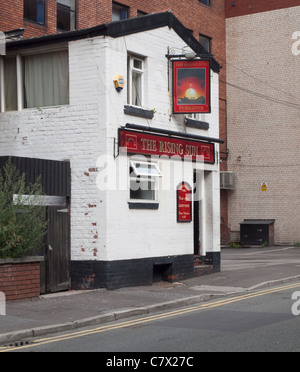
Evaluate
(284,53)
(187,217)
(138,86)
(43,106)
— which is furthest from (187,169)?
(284,53)

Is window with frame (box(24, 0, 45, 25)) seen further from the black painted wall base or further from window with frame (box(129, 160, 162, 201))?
the black painted wall base

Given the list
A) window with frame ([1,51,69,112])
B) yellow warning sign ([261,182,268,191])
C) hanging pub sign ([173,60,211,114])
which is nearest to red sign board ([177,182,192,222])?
hanging pub sign ([173,60,211,114])

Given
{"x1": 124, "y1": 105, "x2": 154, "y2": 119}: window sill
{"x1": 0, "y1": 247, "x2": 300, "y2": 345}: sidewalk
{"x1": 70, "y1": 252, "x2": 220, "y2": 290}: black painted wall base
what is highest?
{"x1": 124, "y1": 105, "x2": 154, "y2": 119}: window sill

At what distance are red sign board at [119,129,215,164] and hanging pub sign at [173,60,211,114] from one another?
94 centimetres

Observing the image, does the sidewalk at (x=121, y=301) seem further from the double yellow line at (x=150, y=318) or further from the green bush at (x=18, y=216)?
the green bush at (x=18, y=216)

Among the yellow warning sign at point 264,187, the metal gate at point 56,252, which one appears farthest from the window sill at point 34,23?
the yellow warning sign at point 264,187

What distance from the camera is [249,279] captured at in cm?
1756

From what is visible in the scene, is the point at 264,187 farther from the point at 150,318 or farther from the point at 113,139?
the point at 150,318

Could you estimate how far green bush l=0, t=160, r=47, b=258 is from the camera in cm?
1336

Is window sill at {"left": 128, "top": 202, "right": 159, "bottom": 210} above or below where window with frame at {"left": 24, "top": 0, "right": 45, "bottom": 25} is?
below

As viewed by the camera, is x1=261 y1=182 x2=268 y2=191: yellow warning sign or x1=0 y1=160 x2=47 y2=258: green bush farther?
x1=261 y1=182 x2=268 y2=191: yellow warning sign

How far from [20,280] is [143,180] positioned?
15.0 feet
